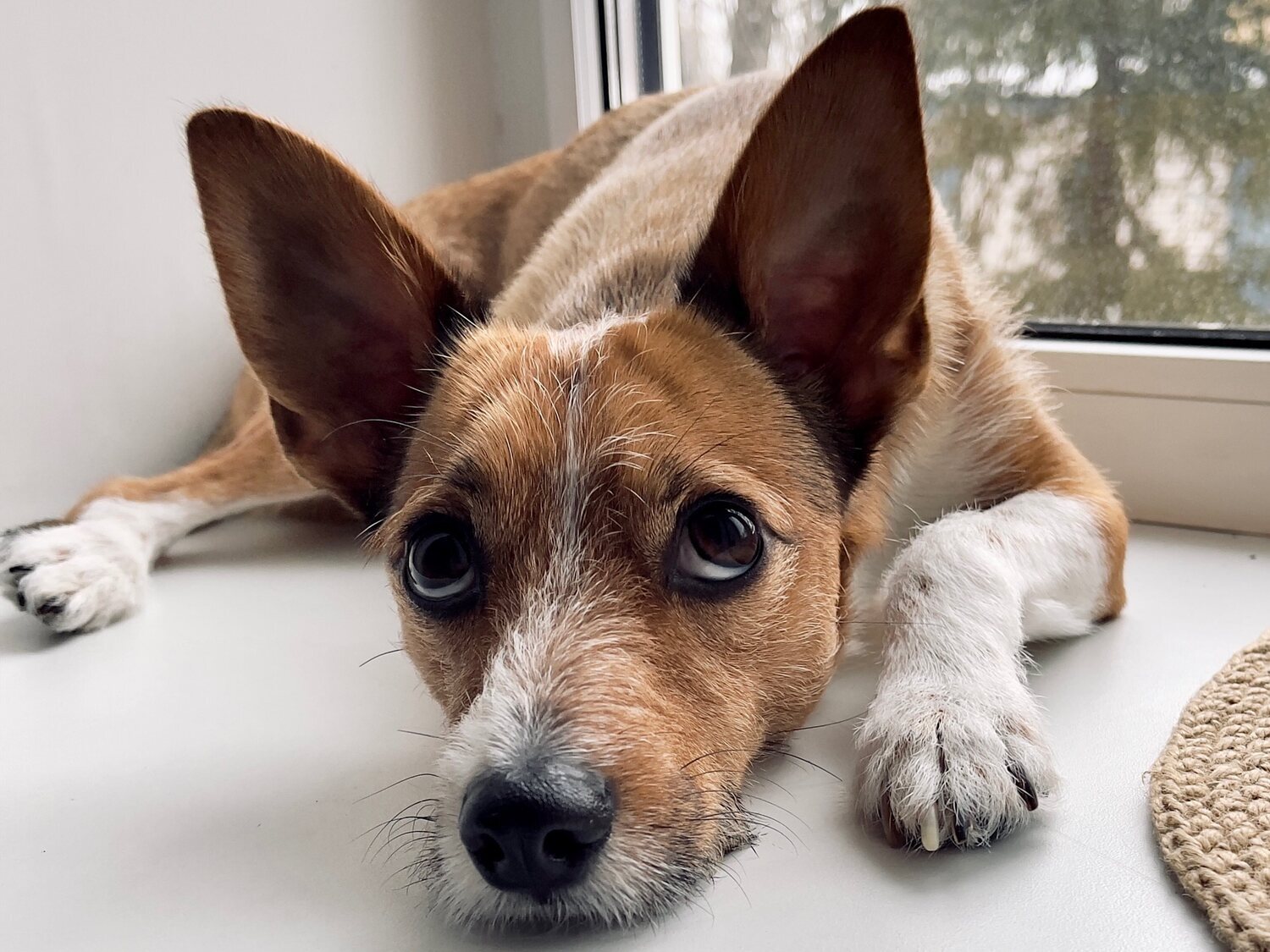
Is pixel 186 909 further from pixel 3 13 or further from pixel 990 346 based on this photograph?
pixel 3 13

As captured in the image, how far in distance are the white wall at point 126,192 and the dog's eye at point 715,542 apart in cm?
130

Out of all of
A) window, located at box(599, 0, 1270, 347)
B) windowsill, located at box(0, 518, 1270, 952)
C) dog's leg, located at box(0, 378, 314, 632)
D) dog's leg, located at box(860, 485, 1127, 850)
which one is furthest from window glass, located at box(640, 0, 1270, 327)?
dog's leg, located at box(0, 378, 314, 632)

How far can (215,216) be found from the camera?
1.28 m

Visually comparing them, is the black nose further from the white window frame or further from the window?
the window

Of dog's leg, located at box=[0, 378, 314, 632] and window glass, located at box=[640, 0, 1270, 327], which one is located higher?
window glass, located at box=[640, 0, 1270, 327]

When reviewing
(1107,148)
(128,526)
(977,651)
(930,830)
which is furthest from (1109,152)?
(128,526)

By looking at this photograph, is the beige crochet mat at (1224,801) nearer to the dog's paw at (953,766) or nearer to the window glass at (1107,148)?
the dog's paw at (953,766)

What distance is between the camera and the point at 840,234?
1.25 meters

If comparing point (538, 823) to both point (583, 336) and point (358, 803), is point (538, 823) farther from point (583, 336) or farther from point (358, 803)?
point (583, 336)

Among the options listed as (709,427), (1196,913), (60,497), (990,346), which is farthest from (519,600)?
(60,497)

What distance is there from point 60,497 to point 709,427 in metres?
1.66

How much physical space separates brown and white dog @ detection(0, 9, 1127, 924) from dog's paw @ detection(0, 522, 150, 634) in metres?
0.65

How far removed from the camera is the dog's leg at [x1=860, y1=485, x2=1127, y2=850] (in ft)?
3.51

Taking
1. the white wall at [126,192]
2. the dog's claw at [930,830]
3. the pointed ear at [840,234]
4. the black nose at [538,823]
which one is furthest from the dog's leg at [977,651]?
the white wall at [126,192]
